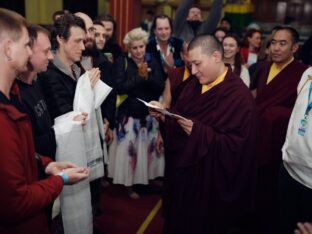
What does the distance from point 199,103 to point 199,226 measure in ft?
2.64

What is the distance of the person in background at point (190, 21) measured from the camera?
412 cm

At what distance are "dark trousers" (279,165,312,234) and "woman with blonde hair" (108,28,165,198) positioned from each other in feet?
4.85

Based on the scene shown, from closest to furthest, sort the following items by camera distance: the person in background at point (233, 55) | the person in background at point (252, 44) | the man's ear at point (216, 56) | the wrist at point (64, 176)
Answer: the wrist at point (64, 176)
the man's ear at point (216, 56)
the person in background at point (233, 55)
the person in background at point (252, 44)

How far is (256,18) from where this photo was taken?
10.7 m

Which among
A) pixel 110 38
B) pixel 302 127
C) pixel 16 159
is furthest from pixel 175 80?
pixel 16 159

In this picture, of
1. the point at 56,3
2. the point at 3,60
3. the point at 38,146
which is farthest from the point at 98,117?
the point at 56,3

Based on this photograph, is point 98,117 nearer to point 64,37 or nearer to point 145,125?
point 64,37

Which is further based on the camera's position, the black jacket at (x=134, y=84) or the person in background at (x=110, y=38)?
the person in background at (x=110, y=38)

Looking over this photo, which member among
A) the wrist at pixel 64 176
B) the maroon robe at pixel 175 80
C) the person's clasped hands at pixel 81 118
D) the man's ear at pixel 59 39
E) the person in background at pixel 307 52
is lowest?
the wrist at pixel 64 176

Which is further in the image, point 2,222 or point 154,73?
point 154,73

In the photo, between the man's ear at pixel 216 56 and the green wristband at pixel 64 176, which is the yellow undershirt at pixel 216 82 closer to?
the man's ear at pixel 216 56

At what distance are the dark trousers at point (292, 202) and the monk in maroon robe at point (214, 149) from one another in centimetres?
22

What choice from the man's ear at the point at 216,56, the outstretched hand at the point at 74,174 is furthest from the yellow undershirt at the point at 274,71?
the outstretched hand at the point at 74,174

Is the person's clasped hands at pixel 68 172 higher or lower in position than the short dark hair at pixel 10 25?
lower
